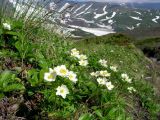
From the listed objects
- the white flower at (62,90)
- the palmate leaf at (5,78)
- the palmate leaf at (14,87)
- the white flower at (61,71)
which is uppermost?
the white flower at (61,71)

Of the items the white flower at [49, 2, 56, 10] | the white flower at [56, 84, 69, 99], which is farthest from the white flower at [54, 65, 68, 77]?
the white flower at [49, 2, 56, 10]

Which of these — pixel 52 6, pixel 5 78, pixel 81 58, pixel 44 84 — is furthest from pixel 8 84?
pixel 52 6

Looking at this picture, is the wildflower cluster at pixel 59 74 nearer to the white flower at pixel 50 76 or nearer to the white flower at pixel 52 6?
the white flower at pixel 50 76

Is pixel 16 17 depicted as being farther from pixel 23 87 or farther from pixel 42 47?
pixel 23 87

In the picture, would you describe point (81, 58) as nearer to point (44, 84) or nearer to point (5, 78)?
point (44, 84)

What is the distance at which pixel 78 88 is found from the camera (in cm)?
505

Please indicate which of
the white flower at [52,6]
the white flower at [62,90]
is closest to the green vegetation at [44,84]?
the white flower at [62,90]

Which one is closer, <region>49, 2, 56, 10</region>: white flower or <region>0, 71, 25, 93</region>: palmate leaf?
<region>0, 71, 25, 93</region>: palmate leaf

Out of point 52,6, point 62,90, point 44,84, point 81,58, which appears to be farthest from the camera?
point 52,6

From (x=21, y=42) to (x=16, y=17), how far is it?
3.60ft

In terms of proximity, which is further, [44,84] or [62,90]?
[44,84]

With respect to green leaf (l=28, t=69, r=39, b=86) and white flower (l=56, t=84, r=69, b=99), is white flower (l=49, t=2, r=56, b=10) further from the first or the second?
white flower (l=56, t=84, r=69, b=99)

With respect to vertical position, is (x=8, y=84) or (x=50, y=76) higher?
(x=50, y=76)

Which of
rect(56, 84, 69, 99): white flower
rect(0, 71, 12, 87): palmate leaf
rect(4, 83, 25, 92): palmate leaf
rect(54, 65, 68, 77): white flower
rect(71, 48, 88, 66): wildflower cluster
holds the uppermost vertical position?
rect(54, 65, 68, 77): white flower
